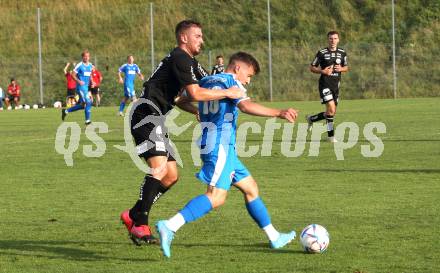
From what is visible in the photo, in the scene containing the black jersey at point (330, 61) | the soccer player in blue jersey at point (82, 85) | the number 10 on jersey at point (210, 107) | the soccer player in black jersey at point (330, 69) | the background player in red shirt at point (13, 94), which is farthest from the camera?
the background player in red shirt at point (13, 94)

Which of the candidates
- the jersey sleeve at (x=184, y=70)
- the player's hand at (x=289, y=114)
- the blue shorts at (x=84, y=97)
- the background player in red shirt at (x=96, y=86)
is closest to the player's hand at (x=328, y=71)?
the blue shorts at (x=84, y=97)

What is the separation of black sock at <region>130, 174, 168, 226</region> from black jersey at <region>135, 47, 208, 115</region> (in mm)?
612

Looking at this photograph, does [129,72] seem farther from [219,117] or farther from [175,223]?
[175,223]

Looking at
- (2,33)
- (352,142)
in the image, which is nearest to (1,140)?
(352,142)

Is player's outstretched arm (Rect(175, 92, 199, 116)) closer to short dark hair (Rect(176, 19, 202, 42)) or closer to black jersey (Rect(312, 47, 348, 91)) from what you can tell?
short dark hair (Rect(176, 19, 202, 42))

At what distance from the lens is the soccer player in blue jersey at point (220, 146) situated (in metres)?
7.62

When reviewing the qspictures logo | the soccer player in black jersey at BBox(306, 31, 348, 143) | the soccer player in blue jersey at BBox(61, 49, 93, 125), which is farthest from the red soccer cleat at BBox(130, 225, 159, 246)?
the soccer player in blue jersey at BBox(61, 49, 93, 125)

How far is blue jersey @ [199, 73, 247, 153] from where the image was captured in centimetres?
777

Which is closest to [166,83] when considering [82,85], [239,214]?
[239,214]

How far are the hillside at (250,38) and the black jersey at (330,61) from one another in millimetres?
25394

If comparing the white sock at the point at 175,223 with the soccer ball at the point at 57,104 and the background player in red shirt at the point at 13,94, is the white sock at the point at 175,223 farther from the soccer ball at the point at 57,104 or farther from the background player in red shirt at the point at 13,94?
the background player in red shirt at the point at 13,94

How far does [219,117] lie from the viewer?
785 cm

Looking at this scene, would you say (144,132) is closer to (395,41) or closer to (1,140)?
(1,140)

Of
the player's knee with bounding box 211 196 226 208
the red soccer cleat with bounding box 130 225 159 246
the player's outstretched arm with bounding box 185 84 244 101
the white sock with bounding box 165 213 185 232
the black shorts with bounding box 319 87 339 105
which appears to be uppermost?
the player's outstretched arm with bounding box 185 84 244 101
